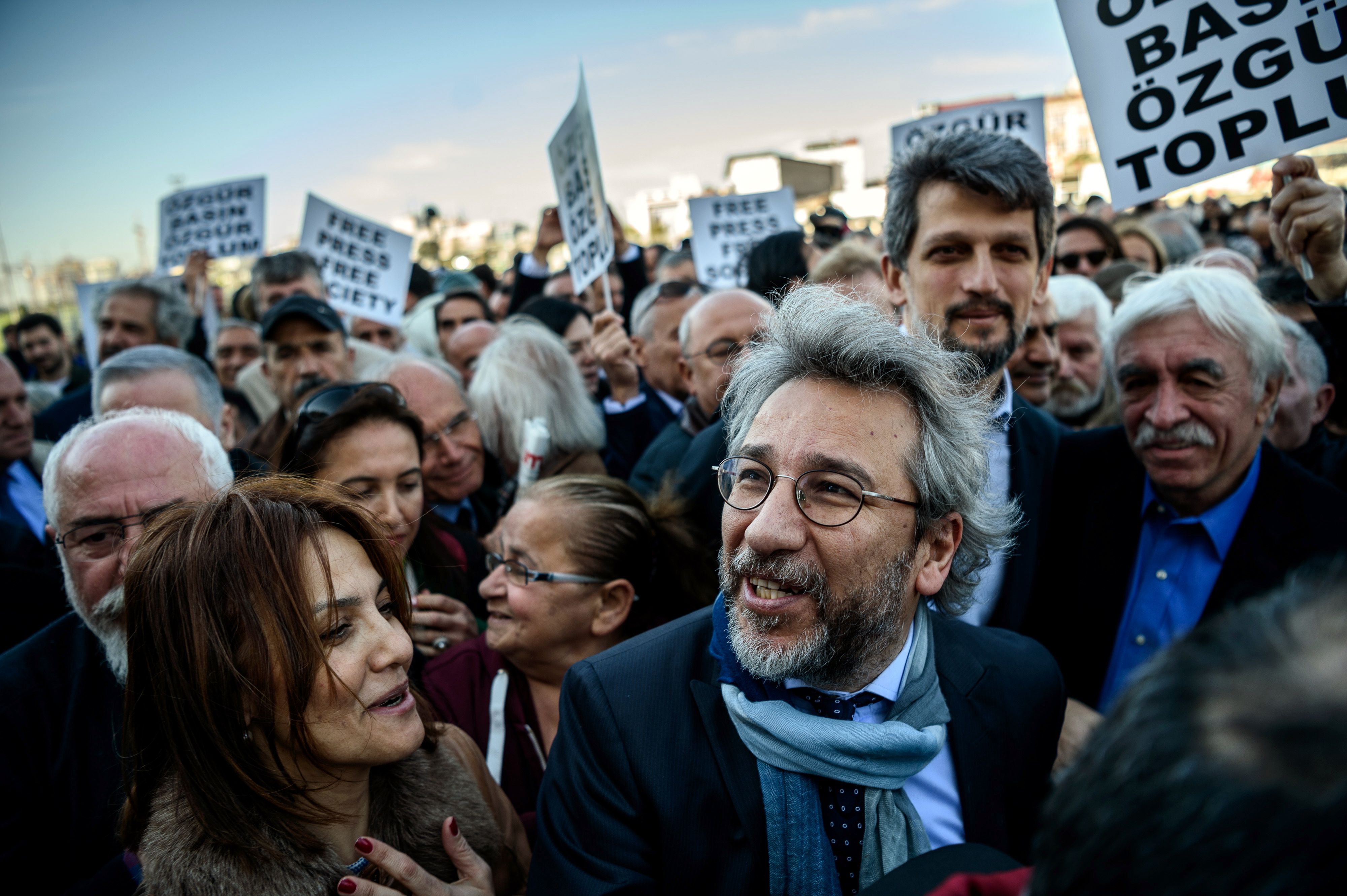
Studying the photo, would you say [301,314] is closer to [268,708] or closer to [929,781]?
[268,708]

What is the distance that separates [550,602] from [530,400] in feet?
5.71

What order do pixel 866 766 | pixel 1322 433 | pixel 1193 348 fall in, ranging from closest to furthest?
pixel 866 766
pixel 1193 348
pixel 1322 433

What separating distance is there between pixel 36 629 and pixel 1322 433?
16.9 ft

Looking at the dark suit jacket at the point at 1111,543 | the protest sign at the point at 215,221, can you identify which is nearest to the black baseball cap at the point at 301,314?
the protest sign at the point at 215,221

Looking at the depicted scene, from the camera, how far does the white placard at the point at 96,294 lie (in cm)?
638

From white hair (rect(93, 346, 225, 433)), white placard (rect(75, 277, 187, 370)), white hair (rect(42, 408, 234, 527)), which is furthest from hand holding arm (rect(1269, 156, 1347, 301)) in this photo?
white placard (rect(75, 277, 187, 370))

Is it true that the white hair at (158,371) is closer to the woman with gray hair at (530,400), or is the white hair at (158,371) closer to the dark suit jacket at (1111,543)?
the woman with gray hair at (530,400)

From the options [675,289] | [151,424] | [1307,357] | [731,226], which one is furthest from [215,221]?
[1307,357]

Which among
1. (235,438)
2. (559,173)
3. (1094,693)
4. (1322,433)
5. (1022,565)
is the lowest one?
(1094,693)

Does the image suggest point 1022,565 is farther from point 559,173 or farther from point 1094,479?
point 559,173

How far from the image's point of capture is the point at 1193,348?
9.14 ft

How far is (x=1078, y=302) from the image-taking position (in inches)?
192

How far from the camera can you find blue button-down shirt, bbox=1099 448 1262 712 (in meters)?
2.74


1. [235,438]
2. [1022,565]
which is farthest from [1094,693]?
[235,438]
